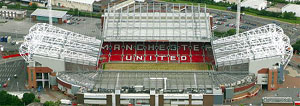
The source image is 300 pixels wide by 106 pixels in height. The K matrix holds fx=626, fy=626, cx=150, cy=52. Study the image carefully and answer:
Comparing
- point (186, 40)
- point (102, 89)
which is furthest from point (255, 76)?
point (102, 89)

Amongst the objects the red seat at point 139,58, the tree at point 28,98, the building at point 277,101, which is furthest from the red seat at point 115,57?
the building at point 277,101

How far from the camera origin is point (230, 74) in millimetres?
148375

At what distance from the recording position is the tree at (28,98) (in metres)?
138

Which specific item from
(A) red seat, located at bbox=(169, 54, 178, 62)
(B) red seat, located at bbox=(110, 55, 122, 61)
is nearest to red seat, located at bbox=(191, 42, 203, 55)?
(A) red seat, located at bbox=(169, 54, 178, 62)

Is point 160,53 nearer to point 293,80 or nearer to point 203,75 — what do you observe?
point 203,75

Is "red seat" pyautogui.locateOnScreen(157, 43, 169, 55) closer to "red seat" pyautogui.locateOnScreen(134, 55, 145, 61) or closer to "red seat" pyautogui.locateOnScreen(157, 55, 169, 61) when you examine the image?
"red seat" pyautogui.locateOnScreen(157, 55, 169, 61)

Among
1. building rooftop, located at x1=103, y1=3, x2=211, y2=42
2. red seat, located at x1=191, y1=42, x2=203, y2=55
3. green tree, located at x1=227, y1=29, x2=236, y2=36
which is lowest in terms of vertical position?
red seat, located at x1=191, y1=42, x2=203, y2=55

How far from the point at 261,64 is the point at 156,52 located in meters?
32.1

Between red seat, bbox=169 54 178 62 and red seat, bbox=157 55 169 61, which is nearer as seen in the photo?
red seat, bbox=169 54 178 62

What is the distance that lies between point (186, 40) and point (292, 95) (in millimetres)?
33475

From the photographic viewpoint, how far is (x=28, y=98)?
138 metres

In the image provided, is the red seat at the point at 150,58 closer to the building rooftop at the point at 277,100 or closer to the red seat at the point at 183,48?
the red seat at the point at 183,48

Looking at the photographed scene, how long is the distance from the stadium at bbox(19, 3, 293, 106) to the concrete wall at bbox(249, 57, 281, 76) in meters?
0.24

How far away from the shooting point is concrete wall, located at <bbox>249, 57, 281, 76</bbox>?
146875 mm
